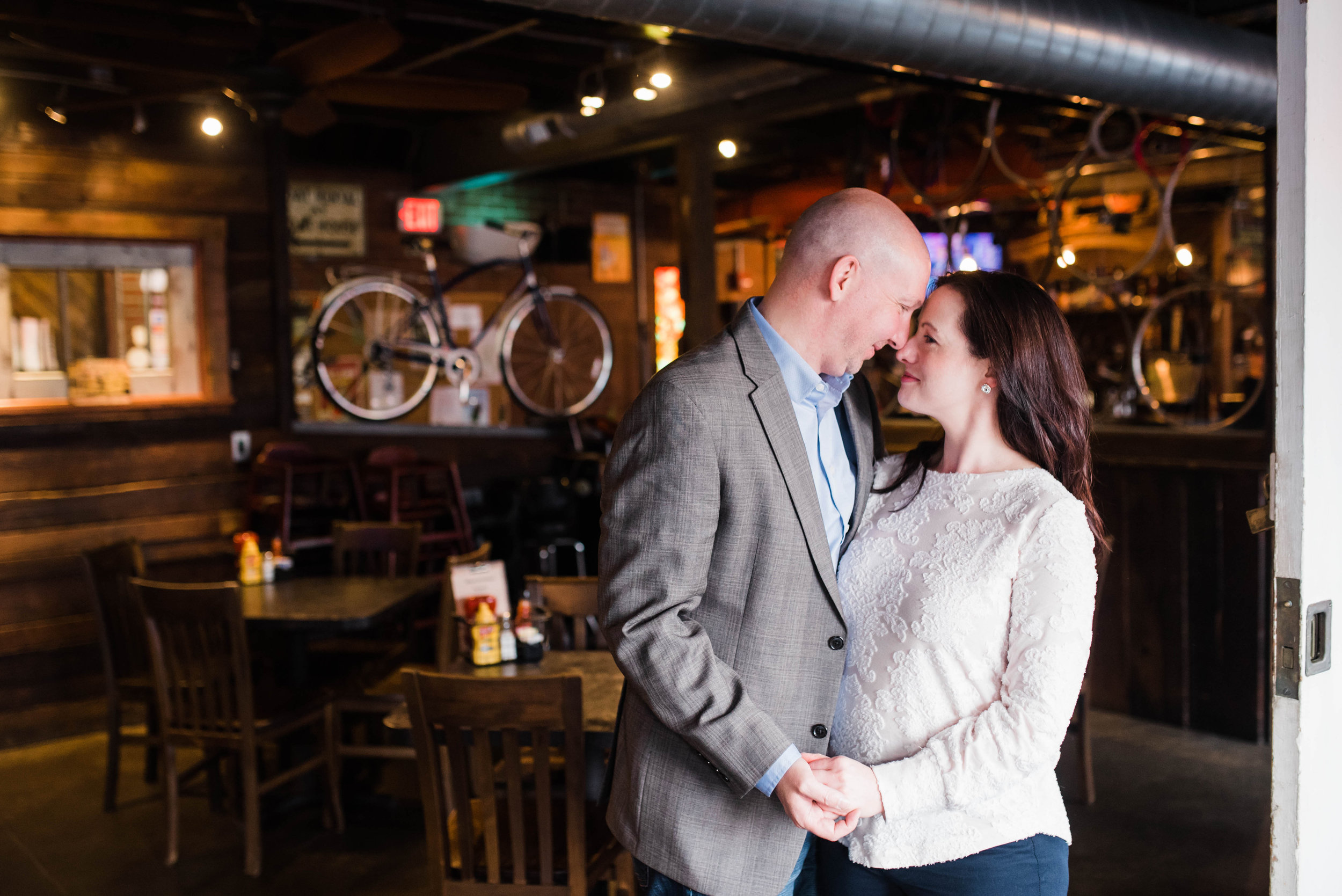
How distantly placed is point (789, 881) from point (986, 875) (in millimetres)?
286

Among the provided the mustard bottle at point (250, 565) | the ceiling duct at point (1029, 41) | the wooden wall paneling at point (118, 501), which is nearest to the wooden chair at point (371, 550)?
the mustard bottle at point (250, 565)

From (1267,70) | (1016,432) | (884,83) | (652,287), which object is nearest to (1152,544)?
(1267,70)

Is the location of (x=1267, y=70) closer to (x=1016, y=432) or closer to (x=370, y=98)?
→ (x=1016, y=432)

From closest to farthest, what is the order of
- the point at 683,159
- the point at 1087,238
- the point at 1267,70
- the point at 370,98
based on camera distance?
the point at 1267,70 → the point at 370,98 → the point at 683,159 → the point at 1087,238

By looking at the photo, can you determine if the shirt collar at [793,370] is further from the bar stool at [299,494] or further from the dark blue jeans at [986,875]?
the bar stool at [299,494]

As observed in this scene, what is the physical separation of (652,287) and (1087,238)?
424 cm

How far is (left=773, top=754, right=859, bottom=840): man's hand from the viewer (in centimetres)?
146

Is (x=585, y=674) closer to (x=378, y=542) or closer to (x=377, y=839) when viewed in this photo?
(x=377, y=839)

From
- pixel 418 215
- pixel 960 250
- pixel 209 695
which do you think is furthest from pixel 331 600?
pixel 418 215

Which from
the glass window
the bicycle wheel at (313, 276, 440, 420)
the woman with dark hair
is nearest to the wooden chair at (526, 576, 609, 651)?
the woman with dark hair

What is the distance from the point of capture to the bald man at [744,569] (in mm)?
1483

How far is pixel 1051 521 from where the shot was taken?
1550 millimetres

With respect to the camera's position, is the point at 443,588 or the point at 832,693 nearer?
the point at 832,693

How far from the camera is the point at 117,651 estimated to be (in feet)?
14.5
